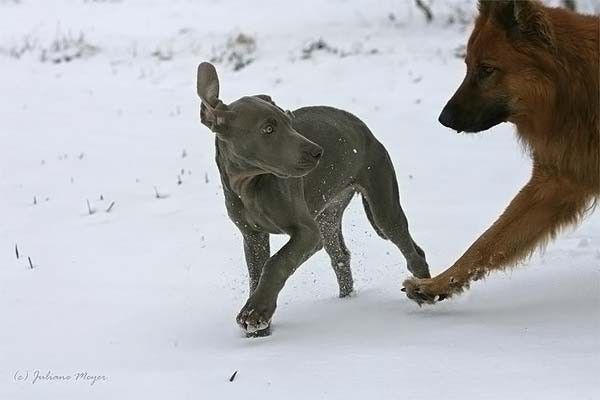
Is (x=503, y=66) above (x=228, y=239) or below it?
above

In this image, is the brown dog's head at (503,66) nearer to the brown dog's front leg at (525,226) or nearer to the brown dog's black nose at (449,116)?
the brown dog's black nose at (449,116)

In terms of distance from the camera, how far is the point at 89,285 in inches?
224

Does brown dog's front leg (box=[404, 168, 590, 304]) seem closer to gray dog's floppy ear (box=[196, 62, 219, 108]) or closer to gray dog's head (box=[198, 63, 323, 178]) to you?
gray dog's head (box=[198, 63, 323, 178])

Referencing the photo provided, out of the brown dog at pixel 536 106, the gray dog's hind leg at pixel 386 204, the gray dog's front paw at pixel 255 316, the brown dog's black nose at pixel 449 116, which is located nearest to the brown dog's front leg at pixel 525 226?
the brown dog at pixel 536 106

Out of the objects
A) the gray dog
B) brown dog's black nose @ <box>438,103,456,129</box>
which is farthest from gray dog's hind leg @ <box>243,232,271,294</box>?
brown dog's black nose @ <box>438,103,456,129</box>

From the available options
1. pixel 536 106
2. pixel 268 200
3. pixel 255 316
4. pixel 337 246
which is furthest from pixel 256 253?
pixel 536 106

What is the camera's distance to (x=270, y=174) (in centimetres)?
448

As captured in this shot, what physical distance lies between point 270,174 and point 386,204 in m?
1.08

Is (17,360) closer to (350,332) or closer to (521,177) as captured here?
(350,332)

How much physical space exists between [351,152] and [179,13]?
40.7 feet

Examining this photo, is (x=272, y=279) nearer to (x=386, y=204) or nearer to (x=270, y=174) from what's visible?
(x=270, y=174)

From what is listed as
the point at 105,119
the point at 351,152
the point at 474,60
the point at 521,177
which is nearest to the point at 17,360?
the point at 351,152

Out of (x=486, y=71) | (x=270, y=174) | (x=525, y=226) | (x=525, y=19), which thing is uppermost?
(x=525, y=19)

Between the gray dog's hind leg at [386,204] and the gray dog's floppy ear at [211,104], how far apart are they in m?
1.27
